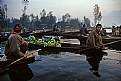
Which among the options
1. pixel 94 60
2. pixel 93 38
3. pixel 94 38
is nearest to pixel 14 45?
pixel 94 60

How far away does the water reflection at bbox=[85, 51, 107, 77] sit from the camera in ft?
31.4

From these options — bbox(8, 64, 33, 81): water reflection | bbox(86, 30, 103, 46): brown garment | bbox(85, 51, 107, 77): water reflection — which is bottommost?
bbox(85, 51, 107, 77): water reflection

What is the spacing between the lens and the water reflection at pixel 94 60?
956cm

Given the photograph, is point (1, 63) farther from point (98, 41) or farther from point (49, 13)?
point (49, 13)

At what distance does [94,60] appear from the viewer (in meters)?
12.0

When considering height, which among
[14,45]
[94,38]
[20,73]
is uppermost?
[14,45]

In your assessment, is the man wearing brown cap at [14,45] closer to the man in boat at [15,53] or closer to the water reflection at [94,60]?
the man in boat at [15,53]

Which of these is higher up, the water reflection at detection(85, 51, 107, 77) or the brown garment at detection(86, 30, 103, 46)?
the brown garment at detection(86, 30, 103, 46)

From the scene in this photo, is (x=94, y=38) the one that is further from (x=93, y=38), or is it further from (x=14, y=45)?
(x=14, y=45)

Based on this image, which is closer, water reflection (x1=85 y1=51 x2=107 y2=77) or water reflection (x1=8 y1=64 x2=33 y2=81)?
water reflection (x1=8 y1=64 x2=33 y2=81)

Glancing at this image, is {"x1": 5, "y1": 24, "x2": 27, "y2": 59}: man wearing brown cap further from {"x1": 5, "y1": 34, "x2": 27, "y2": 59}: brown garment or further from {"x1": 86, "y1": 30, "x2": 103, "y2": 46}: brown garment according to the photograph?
{"x1": 86, "y1": 30, "x2": 103, "y2": 46}: brown garment

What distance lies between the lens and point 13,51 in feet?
29.2

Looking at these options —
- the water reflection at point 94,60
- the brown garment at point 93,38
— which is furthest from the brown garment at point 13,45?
the brown garment at point 93,38

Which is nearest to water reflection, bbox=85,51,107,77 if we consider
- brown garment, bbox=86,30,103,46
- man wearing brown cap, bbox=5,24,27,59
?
brown garment, bbox=86,30,103,46
